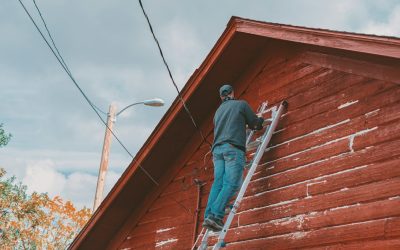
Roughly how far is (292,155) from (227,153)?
3.09ft

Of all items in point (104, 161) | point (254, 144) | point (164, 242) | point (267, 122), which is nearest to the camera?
point (254, 144)

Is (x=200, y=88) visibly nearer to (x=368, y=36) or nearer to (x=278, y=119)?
(x=278, y=119)

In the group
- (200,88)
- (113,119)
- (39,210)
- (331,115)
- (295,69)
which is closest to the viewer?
(331,115)

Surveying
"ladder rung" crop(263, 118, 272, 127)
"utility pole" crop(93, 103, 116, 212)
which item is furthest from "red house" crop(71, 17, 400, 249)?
"utility pole" crop(93, 103, 116, 212)

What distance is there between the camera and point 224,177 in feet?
21.0

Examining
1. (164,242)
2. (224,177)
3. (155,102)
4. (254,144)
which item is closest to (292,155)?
(254,144)

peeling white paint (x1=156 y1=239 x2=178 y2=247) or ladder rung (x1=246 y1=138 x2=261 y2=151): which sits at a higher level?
ladder rung (x1=246 y1=138 x2=261 y2=151)

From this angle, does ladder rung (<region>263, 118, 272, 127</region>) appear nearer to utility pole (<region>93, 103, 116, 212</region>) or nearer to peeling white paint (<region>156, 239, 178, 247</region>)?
peeling white paint (<region>156, 239, 178, 247</region>)

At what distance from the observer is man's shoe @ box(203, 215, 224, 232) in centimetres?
601

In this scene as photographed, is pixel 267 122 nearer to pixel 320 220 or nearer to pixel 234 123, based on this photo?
pixel 234 123

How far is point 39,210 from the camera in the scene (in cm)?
2850

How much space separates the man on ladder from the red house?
28.5 inches

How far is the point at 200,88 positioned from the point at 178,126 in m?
0.87

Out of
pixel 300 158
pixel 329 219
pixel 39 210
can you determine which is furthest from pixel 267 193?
pixel 39 210
